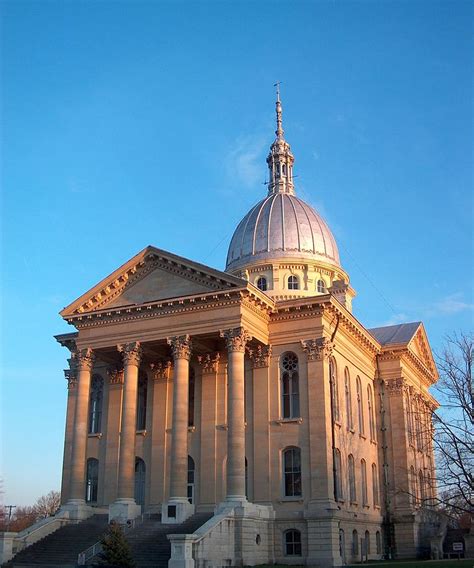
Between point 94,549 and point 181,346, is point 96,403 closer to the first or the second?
point 181,346

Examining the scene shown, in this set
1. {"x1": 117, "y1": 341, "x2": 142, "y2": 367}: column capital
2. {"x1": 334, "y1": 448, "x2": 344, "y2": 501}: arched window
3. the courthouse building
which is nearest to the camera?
the courthouse building

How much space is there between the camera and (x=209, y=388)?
139 feet

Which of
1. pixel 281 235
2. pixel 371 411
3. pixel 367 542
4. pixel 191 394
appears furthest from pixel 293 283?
pixel 367 542

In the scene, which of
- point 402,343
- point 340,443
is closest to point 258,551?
point 340,443

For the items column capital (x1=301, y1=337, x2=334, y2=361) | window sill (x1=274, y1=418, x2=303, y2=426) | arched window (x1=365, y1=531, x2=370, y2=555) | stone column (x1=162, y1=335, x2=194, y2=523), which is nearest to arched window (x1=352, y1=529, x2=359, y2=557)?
arched window (x1=365, y1=531, x2=370, y2=555)

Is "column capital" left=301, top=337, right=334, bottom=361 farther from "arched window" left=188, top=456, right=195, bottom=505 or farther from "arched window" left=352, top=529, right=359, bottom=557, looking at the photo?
"arched window" left=352, top=529, right=359, bottom=557

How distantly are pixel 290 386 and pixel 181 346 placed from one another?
6.53 m

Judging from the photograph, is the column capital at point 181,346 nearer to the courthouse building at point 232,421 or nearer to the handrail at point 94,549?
the courthouse building at point 232,421

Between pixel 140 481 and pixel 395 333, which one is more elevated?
pixel 395 333

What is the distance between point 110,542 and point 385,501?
2299 centimetres

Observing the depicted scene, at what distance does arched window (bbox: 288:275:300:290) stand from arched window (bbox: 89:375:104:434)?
1570 cm

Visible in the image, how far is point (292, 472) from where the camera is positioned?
39250 mm

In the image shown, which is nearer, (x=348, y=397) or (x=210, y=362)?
(x=210, y=362)

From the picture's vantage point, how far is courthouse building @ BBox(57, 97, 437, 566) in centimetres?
3728
